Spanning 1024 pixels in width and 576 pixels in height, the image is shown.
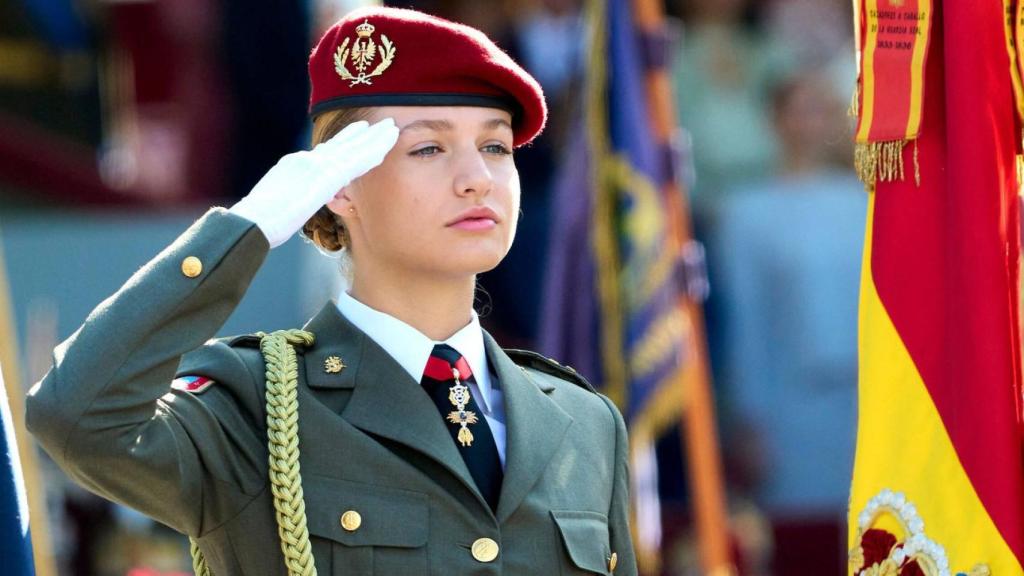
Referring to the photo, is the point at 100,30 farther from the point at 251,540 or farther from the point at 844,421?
the point at 251,540

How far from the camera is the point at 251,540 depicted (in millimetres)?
3031

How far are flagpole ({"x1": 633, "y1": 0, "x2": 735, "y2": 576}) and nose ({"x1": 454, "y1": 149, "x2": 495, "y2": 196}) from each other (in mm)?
3210

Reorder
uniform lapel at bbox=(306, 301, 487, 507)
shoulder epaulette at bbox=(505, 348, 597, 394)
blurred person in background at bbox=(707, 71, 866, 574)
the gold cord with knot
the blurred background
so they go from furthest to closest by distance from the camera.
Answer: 1. blurred person in background at bbox=(707, 71, 866, 574)
2. the blurred background
3. shoulder epaulette at bbox=(505, 348, 597, 394)
4. uniform lapel at bbox=(306, 301, 487, 507)
5. the gold cord with knot

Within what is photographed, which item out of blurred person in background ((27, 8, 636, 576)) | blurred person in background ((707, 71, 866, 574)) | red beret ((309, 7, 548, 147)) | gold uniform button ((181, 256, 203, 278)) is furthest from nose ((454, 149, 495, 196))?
blurred person in background ((707, 71, 866, 574))

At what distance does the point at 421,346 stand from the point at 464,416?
134mm

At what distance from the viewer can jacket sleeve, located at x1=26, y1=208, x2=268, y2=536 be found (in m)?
2.74

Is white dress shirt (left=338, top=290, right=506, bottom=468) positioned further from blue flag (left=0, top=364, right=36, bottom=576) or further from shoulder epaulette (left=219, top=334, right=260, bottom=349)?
blue flag (left=0, top=364, right=36, bottom=576)

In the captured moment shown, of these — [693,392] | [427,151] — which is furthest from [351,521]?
[693,392]

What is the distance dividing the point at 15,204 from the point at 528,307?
8.02 feet

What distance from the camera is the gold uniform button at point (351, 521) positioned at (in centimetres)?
305

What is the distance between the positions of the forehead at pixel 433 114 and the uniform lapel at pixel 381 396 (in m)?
0.34

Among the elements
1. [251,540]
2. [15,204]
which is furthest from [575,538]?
[15,204]

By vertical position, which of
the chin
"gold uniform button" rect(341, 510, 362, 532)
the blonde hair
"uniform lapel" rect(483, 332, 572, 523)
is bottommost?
"gold uniform button" rect(341, 510, 362, 532)

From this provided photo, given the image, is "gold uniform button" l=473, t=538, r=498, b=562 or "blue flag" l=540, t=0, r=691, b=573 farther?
"blue flag" l=540, t=0, r=691, b=573
